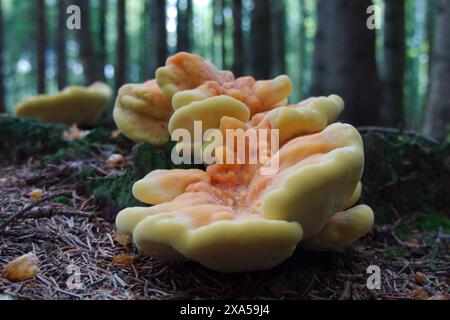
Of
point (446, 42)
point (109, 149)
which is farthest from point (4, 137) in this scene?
point (446, 42)

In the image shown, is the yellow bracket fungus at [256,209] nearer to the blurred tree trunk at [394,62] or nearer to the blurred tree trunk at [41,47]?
the blurred tree trunk at [394,62]

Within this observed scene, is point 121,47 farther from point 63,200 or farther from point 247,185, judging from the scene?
point 247,185

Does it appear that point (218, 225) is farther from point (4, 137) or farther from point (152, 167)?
point (4, 137)

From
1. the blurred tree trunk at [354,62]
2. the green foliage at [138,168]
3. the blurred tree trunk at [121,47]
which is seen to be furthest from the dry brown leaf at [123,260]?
the blurred tree trunk at [121,47]

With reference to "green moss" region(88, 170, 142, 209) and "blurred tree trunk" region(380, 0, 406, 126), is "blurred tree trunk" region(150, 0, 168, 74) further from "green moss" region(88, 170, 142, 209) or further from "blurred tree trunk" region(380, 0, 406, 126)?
"green moss" region(88, 170, 142, 209)

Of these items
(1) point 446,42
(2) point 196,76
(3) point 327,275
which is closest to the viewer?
(3) point 327,275

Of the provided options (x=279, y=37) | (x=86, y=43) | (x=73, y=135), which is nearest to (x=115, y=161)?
(x=73, y=135)
